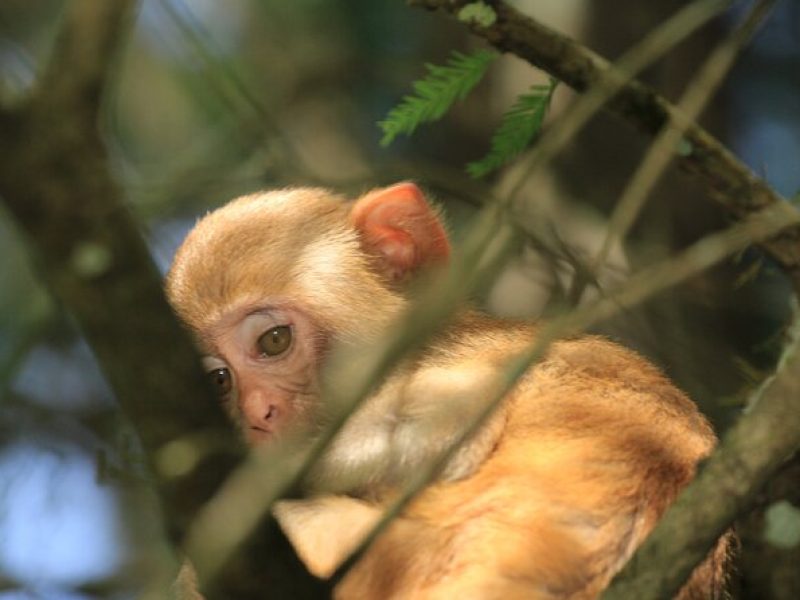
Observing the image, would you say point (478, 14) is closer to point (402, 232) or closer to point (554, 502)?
point (402, 232)

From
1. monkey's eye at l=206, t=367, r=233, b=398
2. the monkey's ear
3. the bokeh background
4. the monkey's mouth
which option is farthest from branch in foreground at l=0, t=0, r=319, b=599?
the monkey's ear

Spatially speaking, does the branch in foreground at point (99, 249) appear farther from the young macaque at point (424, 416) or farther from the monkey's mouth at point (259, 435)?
the monkey's mouth at point (259, 435)

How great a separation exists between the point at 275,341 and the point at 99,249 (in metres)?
1.89

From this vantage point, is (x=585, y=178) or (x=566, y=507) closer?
(x=566, y=507)

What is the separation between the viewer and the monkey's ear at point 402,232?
4.25 metres

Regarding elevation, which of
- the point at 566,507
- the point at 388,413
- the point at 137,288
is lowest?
the point at 566,507

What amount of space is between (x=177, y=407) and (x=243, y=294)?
6.15ft

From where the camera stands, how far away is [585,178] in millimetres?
6898

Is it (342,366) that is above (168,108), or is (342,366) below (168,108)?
below

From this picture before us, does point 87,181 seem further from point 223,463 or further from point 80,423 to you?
point 80,423

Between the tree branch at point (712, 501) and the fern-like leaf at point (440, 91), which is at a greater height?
the fern-like leaf at point (440, 91)

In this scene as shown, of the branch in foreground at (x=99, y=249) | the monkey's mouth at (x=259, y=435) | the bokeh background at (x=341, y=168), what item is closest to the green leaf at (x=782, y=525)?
the bokeh background at (x=341, y=168)

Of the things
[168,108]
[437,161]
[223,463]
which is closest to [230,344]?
[223,463]

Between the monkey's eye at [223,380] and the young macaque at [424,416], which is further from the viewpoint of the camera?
the monkey's eye at [223,380]
